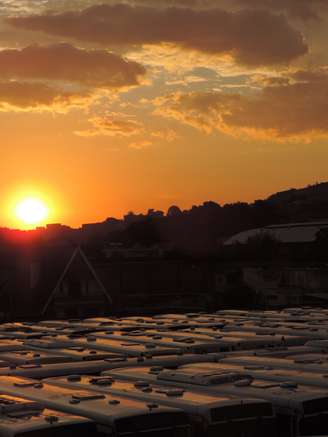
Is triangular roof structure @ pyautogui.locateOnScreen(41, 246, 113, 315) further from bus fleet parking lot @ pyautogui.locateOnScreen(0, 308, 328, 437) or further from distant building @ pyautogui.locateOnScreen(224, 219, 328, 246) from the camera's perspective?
distant building @ pyautogui.locateOnScreen(224, 219, 328, 246)

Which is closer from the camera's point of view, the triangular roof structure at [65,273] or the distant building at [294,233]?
the triangular roof structure at [65,273]

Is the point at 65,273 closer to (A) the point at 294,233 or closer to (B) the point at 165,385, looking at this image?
(B) the point at 165,385

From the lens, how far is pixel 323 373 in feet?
62.6

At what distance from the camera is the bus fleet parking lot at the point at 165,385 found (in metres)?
14.2

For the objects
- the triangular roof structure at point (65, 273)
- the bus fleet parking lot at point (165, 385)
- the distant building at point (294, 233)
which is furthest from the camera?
the distant building at point (294, 233)

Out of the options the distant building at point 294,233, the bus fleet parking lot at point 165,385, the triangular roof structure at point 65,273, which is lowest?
the bus fleet parking lot at point 165,385

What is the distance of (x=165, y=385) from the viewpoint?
17797 mm

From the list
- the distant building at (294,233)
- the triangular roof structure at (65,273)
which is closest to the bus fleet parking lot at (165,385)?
the triangular roof structure at (65,273)

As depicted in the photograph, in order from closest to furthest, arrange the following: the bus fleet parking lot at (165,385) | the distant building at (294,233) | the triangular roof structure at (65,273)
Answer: the bus fleet parking lot at (165,385)
the triangular roof structure at (65,273)
the distant building at (294,233)

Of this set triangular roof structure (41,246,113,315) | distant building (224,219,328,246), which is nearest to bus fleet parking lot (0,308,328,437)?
triangular roof structure (41,246,113,315)

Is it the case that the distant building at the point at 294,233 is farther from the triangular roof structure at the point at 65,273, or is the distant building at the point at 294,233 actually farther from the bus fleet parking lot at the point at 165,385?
the bus fleet parking lot at the point at 165,385

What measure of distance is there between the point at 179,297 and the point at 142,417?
159ft

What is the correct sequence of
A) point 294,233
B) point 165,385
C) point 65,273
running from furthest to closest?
1. point 294,233
2. point 65,273
3. point 165,385

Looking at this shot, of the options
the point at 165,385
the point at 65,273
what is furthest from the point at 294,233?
the point at 165,385
